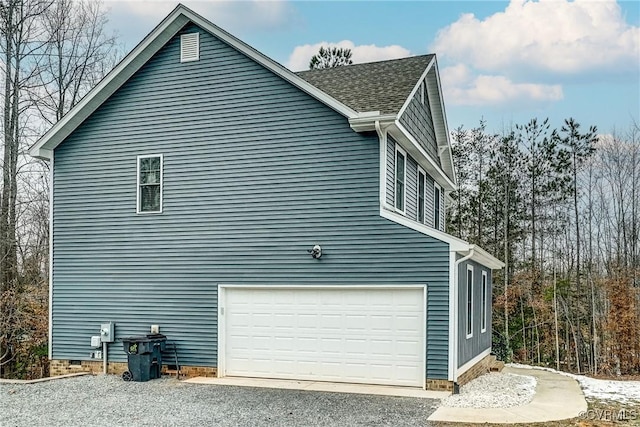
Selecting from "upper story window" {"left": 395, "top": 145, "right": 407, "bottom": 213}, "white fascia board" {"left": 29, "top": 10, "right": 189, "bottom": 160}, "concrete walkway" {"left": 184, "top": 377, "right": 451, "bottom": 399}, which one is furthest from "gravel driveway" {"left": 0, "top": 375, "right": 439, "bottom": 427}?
"white fascia board" {"left": 29, "top": 10, "right": 189, "bottom": 160}

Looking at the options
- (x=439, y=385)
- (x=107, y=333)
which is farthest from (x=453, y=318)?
(x=107, y=333)

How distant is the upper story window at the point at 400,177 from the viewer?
39.2 feet

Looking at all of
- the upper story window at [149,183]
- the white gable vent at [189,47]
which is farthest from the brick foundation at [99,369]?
the white gable vent at [189,47]

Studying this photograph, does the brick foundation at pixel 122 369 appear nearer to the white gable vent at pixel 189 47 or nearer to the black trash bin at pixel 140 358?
the black trash bin at pixel 140 358

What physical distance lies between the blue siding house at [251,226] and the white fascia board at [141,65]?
0.10ft

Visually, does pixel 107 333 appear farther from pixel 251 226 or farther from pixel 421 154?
pixel 421 154

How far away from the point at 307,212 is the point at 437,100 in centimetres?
593

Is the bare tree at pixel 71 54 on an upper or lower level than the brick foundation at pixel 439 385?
upper

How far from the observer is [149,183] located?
12.8 meters

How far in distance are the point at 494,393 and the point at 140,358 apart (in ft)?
21.0

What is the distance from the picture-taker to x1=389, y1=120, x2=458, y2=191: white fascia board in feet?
36.7

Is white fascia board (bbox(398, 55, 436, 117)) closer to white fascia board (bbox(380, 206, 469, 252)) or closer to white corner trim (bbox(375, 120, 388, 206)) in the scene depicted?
white corner trim (bbox(375, 120, 388, 206))

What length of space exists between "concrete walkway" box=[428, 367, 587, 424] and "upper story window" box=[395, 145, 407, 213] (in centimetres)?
425
